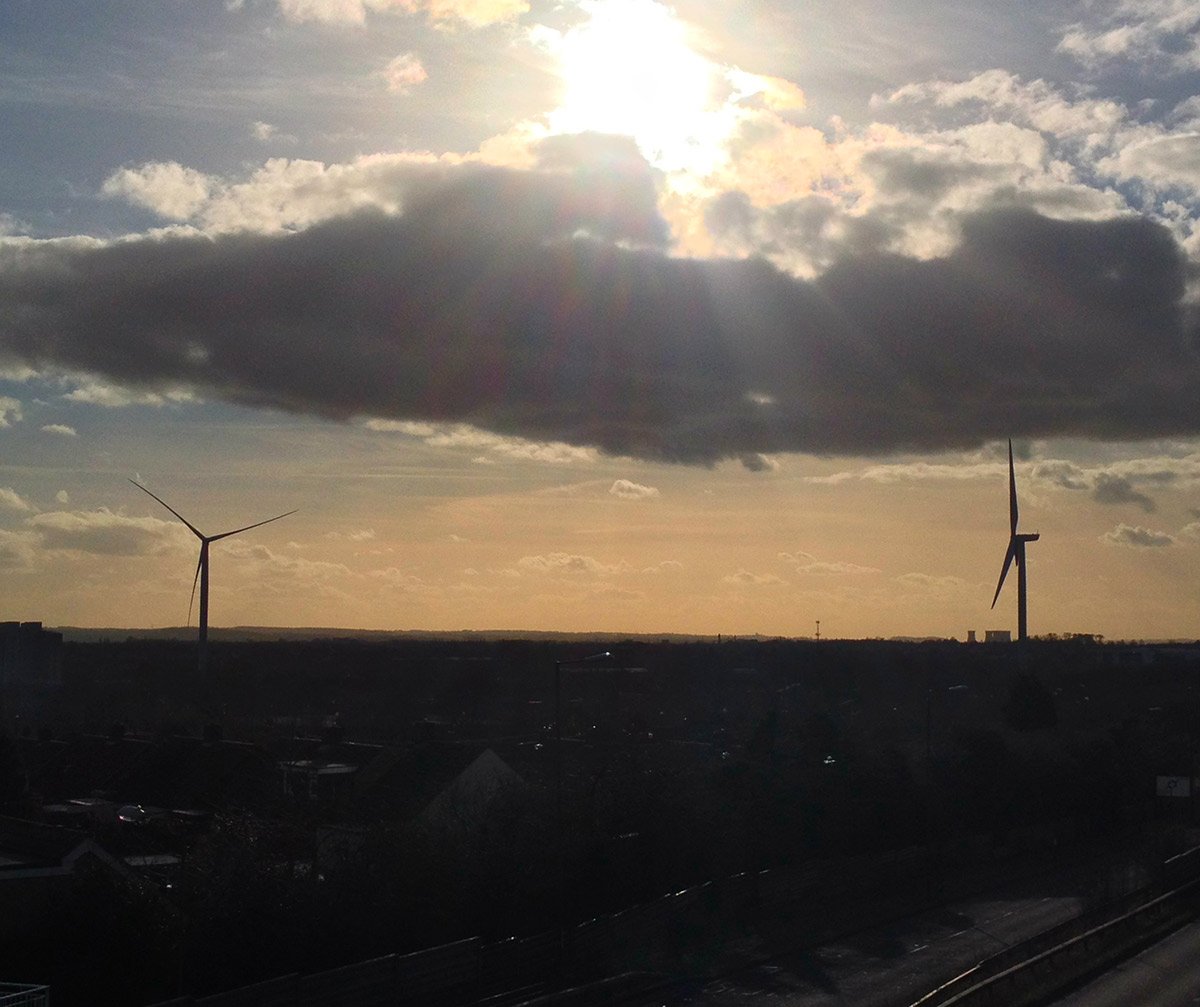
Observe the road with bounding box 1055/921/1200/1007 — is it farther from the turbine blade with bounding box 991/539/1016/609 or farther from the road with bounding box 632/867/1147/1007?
the turbine blade with bounding box 991/539/1016/609

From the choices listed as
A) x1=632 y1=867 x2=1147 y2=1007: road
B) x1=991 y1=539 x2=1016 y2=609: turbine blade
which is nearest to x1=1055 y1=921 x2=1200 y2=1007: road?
x1=632 y1=867 x2=1147 y2=1007: road

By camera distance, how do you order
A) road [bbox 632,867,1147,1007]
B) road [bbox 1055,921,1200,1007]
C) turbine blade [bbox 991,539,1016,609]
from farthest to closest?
1. turbine blade [bbox 991,539,1016,609]
2. road [bbox 632,867,1147,1007]
3. road [bbox 1055,921,1200,1007]

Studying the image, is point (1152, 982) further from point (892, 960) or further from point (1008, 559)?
point (1008, 559)

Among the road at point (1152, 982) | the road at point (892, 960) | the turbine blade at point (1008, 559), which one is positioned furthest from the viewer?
the turbine blade at point (1008, 559)

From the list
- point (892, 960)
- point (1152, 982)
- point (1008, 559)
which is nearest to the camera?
point (1152, 982)

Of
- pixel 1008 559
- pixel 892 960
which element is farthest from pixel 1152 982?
pixel 1008 559

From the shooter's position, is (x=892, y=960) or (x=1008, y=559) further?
(x=1008, y=559)

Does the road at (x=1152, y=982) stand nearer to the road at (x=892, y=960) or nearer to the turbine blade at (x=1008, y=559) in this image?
the road at (x=892, y=960)

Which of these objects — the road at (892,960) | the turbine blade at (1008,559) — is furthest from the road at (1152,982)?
the turbine blade at (1008,559)
